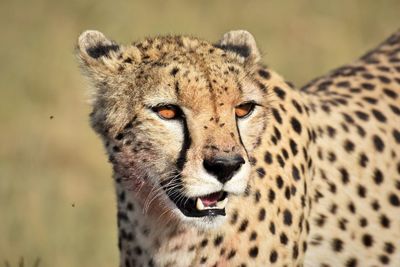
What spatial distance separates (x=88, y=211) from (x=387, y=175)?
2401 mm

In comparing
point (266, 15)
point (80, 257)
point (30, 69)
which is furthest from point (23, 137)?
point (266, 15)

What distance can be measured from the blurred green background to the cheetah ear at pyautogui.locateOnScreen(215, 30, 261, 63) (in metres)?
Answer: 0.90

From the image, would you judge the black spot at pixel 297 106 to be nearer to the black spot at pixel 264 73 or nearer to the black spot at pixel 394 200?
the black spot at pixel 264 73

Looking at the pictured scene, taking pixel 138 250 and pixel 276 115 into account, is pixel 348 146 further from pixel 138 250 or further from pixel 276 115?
pixel 138 250

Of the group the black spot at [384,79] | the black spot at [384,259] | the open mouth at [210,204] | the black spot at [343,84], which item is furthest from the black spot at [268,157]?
the black spot at [384,79]

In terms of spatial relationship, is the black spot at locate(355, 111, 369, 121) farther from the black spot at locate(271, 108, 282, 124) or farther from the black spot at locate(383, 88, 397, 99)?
the black spot at locate(271, 108, 282, 124)

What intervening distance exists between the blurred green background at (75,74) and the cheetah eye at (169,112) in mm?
1279

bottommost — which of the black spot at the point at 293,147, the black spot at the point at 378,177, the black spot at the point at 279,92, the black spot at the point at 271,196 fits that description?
the black spot at the point at 271,196

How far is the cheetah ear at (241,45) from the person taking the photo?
4.85 m

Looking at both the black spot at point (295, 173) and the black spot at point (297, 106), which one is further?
the black spot at point (297, 106)

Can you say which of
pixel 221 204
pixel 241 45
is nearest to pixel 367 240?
pixel 241 45

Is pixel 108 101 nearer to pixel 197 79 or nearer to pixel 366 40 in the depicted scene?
pixel 197 79

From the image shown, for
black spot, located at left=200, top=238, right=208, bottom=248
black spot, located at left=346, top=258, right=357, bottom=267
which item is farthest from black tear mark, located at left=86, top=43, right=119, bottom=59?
black spot, located at left=346, top=258, right=357, bottom=267

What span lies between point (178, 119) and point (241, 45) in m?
0.69
